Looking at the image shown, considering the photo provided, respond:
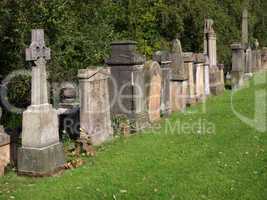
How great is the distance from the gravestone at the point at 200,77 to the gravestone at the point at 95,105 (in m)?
5.73

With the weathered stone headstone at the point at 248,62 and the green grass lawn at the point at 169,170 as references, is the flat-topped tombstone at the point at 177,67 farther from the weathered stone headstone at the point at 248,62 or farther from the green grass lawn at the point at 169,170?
the weathered stone headstone at the point at 248,62

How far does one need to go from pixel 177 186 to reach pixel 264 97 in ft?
31.1

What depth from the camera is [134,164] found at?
24.3ft

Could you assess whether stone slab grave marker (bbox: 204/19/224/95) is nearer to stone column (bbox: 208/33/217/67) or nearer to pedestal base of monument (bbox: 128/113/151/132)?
stone column (bbox: 208/33/217/67)

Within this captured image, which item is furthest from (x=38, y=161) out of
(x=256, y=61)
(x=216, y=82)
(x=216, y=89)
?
(x=256, y=61)

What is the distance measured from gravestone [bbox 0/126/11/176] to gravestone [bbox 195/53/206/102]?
8203mm

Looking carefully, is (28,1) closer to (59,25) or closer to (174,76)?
(59,25)

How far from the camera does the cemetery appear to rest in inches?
253

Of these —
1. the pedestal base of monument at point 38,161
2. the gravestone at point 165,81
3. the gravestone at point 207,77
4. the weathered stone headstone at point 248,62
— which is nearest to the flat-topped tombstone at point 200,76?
the gravestone at point 207,77

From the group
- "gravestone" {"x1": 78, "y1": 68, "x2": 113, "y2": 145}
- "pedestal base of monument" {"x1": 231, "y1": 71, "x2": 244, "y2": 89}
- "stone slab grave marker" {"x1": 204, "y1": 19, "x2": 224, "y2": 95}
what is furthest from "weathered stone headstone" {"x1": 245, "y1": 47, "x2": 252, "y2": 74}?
"gravestone" {"x1": 78, "y1": 68, "x2": 113, "y2": 145}

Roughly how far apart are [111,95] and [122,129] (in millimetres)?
938

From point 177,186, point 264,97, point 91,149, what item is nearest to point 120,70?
point 91,149

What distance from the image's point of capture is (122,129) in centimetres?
989

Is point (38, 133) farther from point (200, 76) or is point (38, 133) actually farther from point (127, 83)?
point (200, 76)
